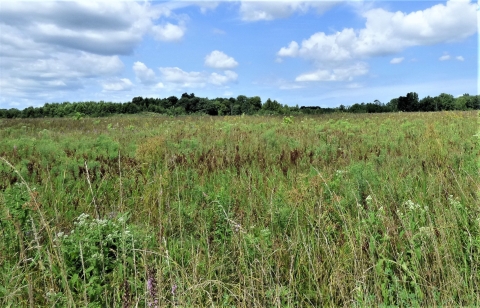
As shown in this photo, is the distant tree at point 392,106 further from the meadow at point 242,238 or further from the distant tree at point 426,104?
the meadow at point 242,238

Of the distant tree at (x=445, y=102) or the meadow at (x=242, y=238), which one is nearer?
the meadow at (x=242, y=238)

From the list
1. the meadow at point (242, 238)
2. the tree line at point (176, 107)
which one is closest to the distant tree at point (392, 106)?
the tree line at point (176, 107)

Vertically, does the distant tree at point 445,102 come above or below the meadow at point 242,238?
above

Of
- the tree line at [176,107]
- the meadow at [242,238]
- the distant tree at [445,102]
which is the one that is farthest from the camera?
the distant tree at [445,102]

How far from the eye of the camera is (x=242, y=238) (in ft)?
9.20

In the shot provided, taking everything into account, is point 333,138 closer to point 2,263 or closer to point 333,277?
point 333,277

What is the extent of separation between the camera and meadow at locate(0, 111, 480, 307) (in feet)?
7.50

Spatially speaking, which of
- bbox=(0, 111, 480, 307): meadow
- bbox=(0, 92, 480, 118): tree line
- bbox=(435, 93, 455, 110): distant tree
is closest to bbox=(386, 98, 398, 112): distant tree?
bbox=(0, 92, 480, 118): tree line

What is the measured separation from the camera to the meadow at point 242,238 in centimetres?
229

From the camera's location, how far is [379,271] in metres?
2.41

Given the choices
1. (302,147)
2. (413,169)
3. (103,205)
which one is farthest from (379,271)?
(302,147)

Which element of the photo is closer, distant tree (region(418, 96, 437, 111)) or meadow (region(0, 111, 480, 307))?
meadow (region(0, 111, 480, 307))

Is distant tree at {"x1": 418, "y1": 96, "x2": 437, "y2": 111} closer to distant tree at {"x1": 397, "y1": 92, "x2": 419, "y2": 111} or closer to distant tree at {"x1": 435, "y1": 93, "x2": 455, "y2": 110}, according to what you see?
distant tree at {"x1": 397, "y1": 92, "x2": 419, "y2": 111}

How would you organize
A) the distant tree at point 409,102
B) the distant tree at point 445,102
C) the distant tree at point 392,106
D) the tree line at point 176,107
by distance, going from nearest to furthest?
the tree line at point 176,107, the distant tree at point 392,106, the distant tree at point 409,102, the distant tree at point 445,102
